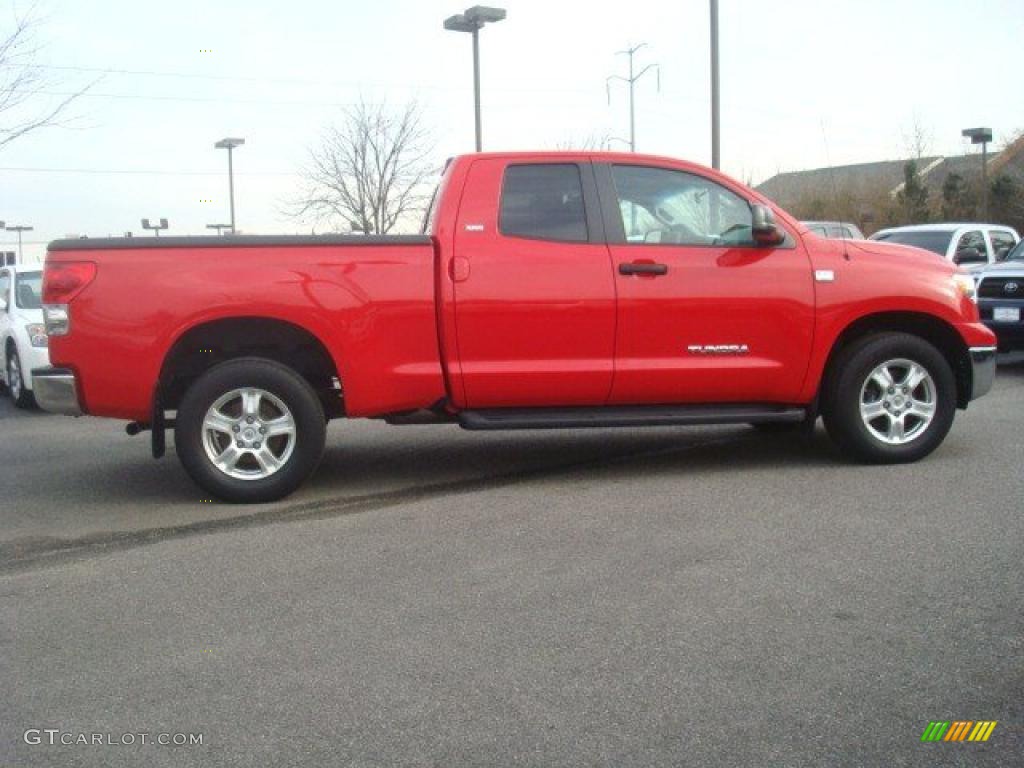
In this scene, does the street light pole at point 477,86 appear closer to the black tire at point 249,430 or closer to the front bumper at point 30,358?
the front bumper at point 30,358

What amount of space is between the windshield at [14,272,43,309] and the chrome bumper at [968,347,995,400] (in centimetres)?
943

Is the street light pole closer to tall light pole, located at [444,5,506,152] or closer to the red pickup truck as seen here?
tall light pole, located at [444,5,506,152]

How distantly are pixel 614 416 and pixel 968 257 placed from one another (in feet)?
32.5

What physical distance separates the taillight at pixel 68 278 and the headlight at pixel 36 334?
5.80m

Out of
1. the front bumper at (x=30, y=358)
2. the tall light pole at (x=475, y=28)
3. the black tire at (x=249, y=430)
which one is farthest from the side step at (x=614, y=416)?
the tall light pole at (x=475, y=28)

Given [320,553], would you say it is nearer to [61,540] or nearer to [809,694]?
[61,540]

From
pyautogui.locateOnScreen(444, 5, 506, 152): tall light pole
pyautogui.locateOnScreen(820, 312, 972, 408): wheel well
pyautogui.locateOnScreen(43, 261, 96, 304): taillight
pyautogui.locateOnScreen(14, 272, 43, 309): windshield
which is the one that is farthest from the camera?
pyautogui.locateOnScreen(444, 5, 506, 152): tall light pole

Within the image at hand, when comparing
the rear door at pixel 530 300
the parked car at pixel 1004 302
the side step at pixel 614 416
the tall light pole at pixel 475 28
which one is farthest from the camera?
the tall light pole at pixel 475 28

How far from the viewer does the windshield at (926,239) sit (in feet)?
51.6

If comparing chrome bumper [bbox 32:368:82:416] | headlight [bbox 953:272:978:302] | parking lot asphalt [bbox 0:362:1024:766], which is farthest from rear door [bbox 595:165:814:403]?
chrome bumper [bbox 32:368:82:416]

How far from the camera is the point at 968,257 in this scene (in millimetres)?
15109

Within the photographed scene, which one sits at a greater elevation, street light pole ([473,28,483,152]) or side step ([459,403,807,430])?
street light pole ([473,28,483,152])

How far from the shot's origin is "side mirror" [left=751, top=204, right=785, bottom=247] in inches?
275

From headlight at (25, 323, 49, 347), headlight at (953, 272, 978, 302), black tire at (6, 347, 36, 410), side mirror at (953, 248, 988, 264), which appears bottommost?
black tire at (6, 347, 36, 410)
